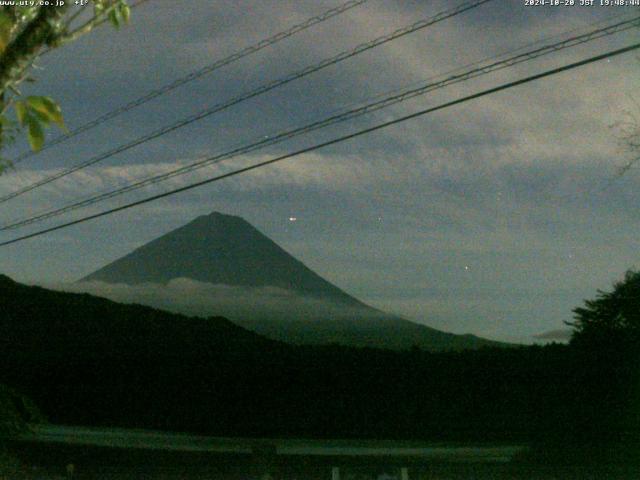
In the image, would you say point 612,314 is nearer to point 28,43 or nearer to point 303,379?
point 303,379

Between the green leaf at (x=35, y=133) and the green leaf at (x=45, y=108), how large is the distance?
1.4 inches

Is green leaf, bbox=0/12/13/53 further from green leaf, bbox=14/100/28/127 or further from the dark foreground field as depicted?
the dark foreground field

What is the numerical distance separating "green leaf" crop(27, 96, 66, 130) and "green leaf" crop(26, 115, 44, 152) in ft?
0.11

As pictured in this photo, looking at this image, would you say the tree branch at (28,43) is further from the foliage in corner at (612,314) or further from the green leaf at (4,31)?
the foliage in corner at (612,314)

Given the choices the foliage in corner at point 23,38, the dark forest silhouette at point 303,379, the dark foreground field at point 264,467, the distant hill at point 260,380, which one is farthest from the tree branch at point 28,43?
the dark forest silhouette at point 303,379

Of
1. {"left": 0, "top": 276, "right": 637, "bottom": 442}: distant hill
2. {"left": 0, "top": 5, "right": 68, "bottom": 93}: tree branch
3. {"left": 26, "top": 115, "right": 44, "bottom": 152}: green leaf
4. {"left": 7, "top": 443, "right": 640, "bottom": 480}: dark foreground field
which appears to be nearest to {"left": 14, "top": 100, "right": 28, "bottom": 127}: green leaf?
{"left": 26, "top": 115, "right": 44, "bottom": 152}: green leaf

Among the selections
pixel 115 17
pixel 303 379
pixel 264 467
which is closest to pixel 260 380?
pixel 303 379

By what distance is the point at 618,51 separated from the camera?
828 centimetres

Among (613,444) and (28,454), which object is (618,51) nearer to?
(613,444)

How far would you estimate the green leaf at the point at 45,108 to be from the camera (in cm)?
284

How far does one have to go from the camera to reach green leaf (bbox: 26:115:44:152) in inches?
113

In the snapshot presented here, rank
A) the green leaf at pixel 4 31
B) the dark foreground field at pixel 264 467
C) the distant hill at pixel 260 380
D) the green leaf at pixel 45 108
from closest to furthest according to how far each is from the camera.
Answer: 1. the green leaf at pixel 45 108
2. the green leaf at pixel 4 31
3. the dark foreground field at pixel 264 467
4. the distant hill at pixel 260 380

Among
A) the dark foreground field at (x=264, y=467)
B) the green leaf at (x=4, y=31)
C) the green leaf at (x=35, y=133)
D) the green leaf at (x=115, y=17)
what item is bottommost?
the dark foreground field at (x=264, y=467)

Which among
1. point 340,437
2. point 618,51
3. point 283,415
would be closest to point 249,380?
point 283,415
